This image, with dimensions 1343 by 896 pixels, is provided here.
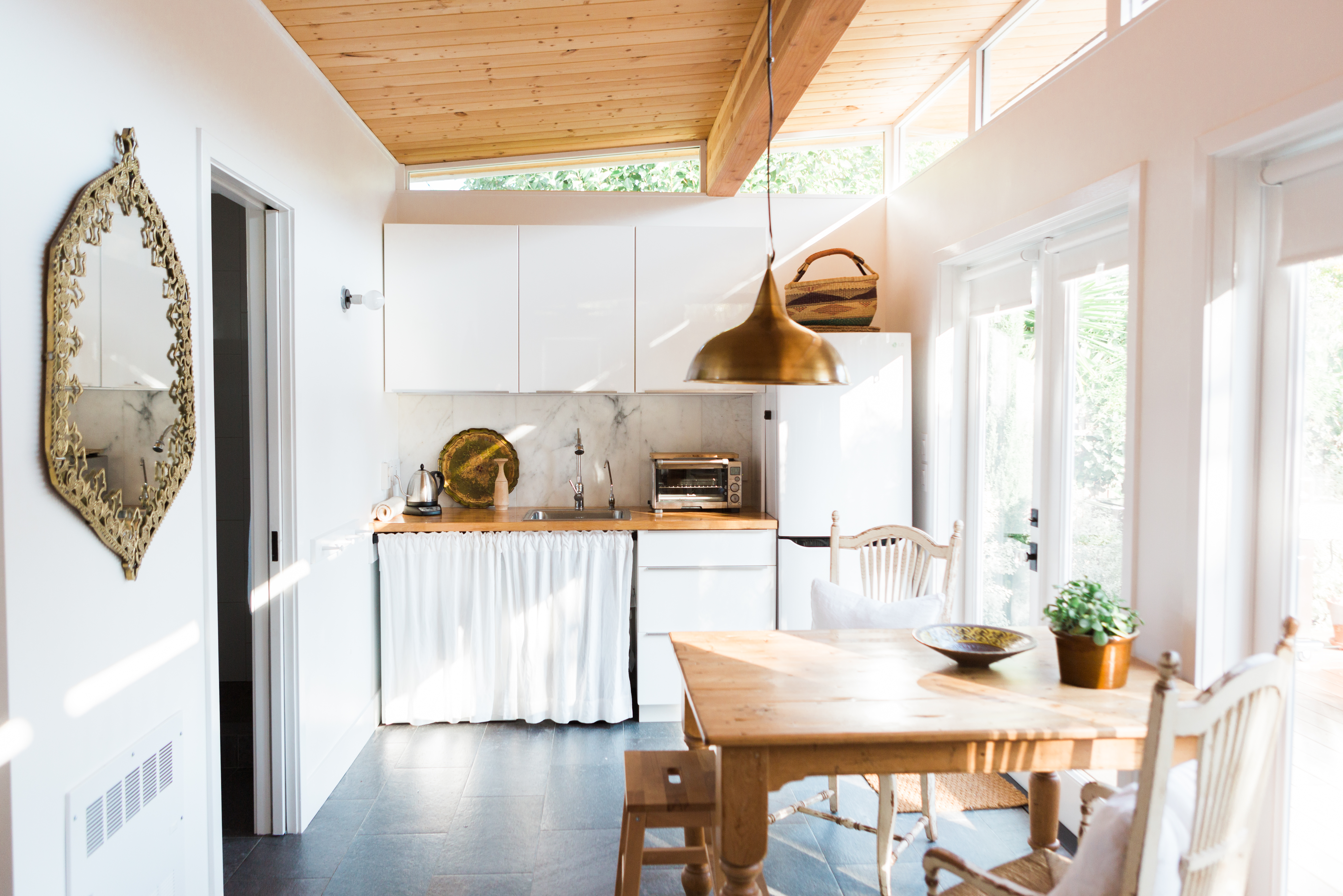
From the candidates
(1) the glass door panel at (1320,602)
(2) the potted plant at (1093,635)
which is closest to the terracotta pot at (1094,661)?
(2) the potted plant at (1093,635)

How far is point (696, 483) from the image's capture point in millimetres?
4035

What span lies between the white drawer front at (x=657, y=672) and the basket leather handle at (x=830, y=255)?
174 cm

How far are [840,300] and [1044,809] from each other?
224cm

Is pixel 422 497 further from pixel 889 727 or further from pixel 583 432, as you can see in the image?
pixel 889 727

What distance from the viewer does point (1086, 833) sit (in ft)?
4.81

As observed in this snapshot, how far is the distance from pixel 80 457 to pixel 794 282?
9.52 feet

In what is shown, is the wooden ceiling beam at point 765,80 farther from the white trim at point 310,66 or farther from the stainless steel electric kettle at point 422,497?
the stainless steel electric kettle at point 422,497

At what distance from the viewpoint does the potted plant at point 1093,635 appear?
198cm

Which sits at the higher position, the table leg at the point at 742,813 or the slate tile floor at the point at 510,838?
the table leg at the point at 742,813

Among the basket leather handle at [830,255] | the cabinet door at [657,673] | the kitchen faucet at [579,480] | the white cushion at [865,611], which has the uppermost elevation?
the basket leather handle at [830,255]

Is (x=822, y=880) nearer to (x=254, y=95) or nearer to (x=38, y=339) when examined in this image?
(x=38, y=339)

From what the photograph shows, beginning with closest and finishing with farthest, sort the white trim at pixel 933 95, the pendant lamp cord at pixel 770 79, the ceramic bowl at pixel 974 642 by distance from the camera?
1. the pendant lamp cord at pixel 770 79
2. the ceramic bowl at pixel 974 642
3. the white trim at pixel 933 95

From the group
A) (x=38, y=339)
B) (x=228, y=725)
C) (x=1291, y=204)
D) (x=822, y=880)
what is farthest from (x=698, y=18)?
(x=228, y=725)

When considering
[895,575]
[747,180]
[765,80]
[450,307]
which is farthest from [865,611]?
[747,180]
